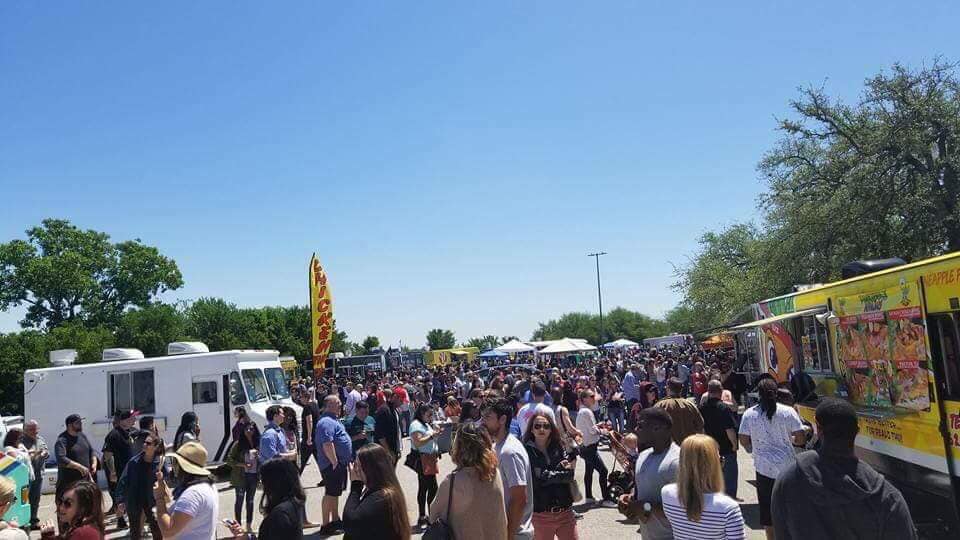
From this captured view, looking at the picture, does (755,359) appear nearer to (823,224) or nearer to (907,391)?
(823,224)

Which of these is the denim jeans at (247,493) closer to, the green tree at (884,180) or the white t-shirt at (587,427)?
the white t-shirt at (587,427)

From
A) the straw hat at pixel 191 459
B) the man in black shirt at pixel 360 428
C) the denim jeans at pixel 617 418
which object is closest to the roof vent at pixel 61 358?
the man in black shirt at pixel 360 428

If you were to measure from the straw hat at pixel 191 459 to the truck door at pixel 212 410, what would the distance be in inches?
411

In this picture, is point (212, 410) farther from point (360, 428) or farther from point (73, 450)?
point (360, 428)

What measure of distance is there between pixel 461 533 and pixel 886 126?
19.8m

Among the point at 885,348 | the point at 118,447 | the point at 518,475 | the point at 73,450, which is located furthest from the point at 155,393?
the point at 885,348

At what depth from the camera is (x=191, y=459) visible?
14.7ft

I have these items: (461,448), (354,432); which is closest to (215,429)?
(354,432)

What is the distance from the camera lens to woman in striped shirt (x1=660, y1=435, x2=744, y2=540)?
3.34 metres

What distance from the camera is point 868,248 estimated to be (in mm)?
19234

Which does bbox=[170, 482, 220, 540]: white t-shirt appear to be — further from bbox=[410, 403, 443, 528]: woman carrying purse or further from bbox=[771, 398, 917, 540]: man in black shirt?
bbox=[410, 403, 443, 528]: woman carrying purse

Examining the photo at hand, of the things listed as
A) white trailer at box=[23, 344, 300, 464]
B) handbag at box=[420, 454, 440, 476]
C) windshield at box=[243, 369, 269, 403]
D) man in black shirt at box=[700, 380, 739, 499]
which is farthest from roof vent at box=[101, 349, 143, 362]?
man in black shirt at box=[700, 380, 739, 499]

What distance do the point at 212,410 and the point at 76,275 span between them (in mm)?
40888

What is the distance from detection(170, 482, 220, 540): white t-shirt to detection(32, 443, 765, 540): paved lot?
4493 millimetres
